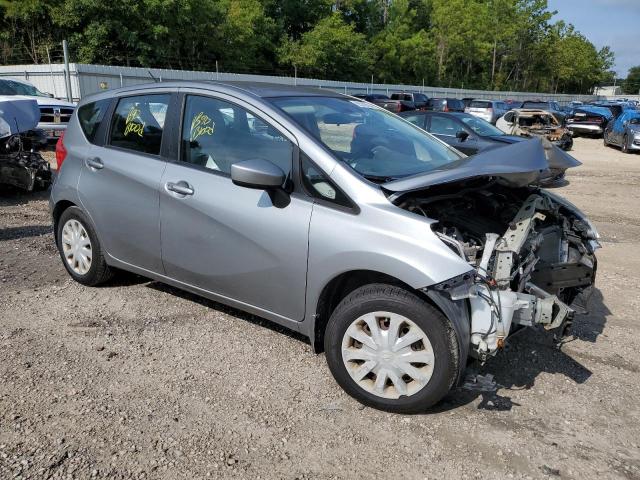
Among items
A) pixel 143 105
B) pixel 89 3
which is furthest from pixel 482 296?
pixel 89 3

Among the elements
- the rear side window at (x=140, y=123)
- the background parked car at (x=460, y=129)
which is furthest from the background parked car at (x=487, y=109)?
the rear side window at (x=140, y=123)

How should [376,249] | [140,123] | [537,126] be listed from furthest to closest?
[537,126]
[140,123]
[376,249]

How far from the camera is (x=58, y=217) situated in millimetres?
5008

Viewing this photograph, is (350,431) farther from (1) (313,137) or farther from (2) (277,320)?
(1) (313,137)

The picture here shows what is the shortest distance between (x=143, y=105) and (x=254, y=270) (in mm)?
1712

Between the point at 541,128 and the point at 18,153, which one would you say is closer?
the point at 18,153

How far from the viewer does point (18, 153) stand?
844 cm

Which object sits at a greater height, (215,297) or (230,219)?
(230,219)

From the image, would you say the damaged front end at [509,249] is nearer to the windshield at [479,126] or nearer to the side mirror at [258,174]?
the side mirror at [258,174]

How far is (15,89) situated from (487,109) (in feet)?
62.6

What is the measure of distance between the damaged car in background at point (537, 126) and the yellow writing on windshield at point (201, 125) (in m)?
15.5

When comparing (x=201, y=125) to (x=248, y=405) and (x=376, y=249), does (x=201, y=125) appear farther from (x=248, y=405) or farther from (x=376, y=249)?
(x=248, y=405)

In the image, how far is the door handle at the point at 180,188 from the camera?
384 cm

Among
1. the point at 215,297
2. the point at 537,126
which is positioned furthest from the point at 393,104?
the point at 215,297
